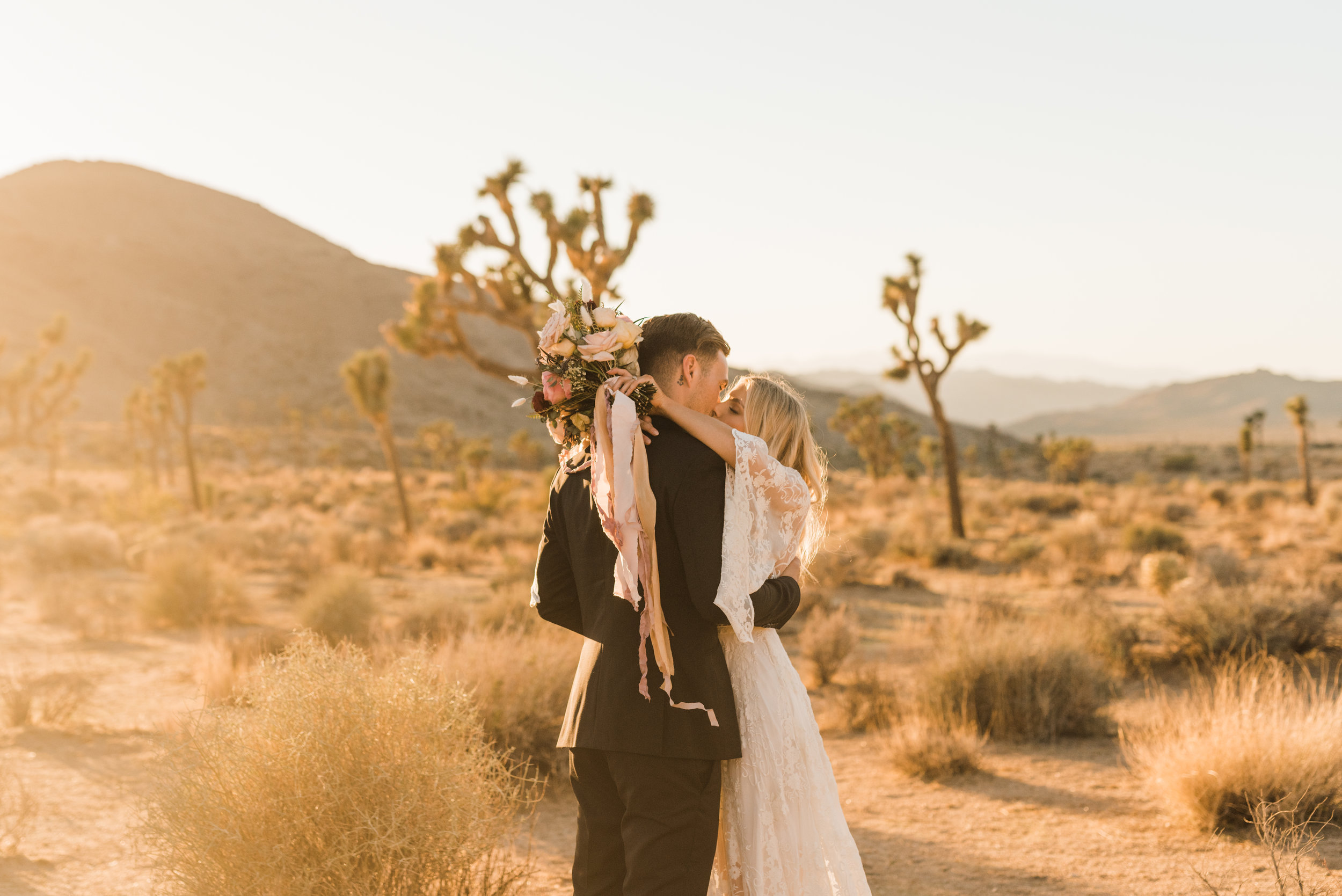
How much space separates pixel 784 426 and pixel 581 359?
677mm

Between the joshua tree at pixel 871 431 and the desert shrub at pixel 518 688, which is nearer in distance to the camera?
the desert shrub at pixel 518 688

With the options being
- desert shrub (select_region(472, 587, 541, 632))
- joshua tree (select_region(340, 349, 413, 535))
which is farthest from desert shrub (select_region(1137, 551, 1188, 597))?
joshua tree (select_region(340, 349, 413, 535))

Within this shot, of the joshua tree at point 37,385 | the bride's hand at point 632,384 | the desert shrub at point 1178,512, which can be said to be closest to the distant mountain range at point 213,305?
the desert shrub at point 1178,512

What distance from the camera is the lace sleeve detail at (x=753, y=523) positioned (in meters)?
2.48

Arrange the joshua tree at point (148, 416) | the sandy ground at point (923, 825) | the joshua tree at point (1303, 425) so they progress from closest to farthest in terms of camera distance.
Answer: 1. the sandy ground at point (923, 825)
2. the joshua tree at point (1303, 425)
3. the joshua tree at point (148, 416)

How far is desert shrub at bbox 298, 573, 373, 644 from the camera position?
10.5 metres

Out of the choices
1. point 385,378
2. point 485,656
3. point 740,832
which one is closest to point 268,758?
point 740,832

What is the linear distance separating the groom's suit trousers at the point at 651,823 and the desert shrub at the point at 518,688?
12.1 feet

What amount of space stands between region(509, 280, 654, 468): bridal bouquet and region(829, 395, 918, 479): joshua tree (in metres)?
34.2

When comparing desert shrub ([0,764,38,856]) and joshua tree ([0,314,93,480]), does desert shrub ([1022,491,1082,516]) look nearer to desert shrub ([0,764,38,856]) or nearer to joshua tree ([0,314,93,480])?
desert shrub ([0,764,38,856])

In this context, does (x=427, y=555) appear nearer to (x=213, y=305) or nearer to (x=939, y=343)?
(x=939, y=343)

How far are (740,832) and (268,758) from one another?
1787 mm

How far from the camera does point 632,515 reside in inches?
94.9

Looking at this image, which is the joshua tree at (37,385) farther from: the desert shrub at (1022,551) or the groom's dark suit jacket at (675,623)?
the groom's dark suit jacket at (675,623)
